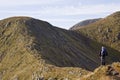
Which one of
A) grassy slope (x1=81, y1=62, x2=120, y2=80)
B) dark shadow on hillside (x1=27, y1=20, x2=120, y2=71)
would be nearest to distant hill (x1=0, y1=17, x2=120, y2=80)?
dark shadow on hillside (x1=27, y1=20, x2=120, y2=71)

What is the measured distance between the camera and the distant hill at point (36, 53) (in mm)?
99488

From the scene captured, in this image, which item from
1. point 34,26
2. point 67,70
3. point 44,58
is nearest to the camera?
point 67,70

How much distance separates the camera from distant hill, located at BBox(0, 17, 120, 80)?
326ft

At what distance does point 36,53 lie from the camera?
125m

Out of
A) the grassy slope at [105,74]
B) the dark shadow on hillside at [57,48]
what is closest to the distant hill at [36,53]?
the dark shadow on hillside at [57,48]

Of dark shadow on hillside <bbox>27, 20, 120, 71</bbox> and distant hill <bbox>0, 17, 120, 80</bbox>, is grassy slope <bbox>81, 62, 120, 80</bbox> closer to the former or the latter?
distant hill <bbox>0, 17, 120, 80</bbox>

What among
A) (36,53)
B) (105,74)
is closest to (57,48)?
(36,53)

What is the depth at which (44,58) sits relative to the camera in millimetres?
117438

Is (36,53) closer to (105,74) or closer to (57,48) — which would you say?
(57,48)

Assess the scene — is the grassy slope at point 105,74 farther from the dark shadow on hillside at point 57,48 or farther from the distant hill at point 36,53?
the dark shadow on hillside at point 57,48

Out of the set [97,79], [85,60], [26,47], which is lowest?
[85,60]

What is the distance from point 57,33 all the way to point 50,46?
37232 millimetres

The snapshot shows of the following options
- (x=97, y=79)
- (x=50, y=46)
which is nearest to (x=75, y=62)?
(x=50, y=46)

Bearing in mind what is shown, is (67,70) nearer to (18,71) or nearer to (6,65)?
(18,71)
